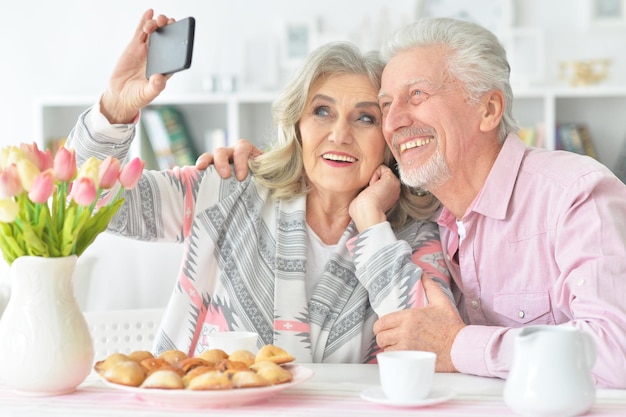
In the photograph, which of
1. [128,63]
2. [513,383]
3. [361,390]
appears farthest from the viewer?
[128,63]

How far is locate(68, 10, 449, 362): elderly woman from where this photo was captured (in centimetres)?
177

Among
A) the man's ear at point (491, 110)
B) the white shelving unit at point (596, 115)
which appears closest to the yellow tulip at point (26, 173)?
the man's ear at point (491, 110)

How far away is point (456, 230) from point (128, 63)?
81cm

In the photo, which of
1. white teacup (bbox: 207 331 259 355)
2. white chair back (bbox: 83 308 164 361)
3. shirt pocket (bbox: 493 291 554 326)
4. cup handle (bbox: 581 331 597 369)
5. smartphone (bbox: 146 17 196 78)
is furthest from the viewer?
white chair back (bbox: 83 308 164 361)

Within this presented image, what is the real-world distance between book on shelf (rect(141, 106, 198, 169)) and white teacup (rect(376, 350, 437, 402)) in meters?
3.19

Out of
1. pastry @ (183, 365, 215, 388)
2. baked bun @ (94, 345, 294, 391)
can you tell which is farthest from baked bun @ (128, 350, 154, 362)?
pastry @ (183, 365, 215, 388)

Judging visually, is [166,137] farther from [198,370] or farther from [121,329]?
[198,370]

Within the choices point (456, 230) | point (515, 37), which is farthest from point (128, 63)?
point (515, 37)

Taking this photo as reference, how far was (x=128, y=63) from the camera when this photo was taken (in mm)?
1828

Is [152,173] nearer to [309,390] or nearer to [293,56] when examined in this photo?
[309,390]

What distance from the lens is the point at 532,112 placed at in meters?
4.26

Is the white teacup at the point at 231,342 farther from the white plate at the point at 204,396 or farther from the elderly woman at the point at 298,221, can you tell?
the elderly woman at the point at 298,221

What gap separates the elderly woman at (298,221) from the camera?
1.77 meters

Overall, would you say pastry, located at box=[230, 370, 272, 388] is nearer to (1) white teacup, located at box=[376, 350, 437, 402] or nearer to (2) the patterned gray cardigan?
(1) white teacup, located at box=[376, 350, 437, 402]
